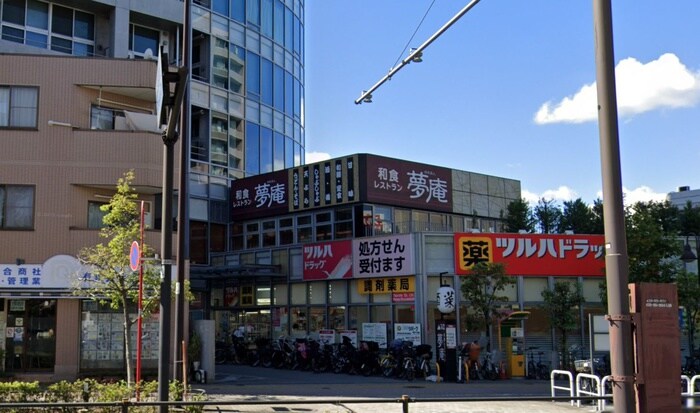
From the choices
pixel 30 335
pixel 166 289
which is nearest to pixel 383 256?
pixel 30 335

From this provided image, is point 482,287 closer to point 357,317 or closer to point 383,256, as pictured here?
point 383,256

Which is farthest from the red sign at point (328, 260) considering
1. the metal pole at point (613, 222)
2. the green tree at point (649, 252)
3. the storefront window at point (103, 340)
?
the metal pole at point (613, 222)

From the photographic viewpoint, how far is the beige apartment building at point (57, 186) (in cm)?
2189

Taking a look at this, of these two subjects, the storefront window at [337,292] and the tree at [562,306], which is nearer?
the tree at [562,306]

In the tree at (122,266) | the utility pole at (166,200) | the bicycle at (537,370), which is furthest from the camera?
the bicycle at (537,370)

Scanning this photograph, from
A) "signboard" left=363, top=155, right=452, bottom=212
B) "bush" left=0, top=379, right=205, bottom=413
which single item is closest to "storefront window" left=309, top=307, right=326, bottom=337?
"signboard" left=363, top=155, right=452, bottom=212

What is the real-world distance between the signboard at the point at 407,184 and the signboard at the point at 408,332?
246 inches

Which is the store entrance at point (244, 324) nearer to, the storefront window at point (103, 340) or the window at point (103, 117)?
the storefront window at point (103, 340)

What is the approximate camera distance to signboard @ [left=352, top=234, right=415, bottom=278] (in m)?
27.6

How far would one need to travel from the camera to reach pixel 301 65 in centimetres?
4597

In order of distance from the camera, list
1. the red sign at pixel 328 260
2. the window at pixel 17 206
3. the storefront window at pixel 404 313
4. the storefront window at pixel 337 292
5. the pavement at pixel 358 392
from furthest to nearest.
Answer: the storefront window at pixel 337 292
the red sign at pixel 328 260
the storefront window at pixel 404 313
the window at pixel 17 206
the pavement at pixel 358 392

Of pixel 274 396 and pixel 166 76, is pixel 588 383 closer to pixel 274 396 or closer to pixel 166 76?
pixel 274 396

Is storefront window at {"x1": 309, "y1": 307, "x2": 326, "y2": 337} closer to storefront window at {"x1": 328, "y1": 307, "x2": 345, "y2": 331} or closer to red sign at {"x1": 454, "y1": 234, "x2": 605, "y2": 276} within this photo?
storefront window at {"x1": 328, "y1": 307, "x2": 345, "y2": 331}

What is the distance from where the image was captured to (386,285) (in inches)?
1125
